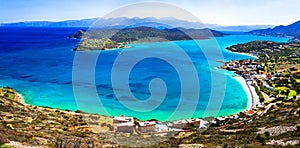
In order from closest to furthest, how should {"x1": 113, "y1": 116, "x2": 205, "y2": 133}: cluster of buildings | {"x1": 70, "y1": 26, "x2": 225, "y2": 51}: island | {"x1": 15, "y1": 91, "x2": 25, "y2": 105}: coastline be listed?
{"x1": 113, "y1": 116, "x2": 205, "y2": 133}: cluster of buildings < {"x1": 15, "y1": 91, "x2": 25, "y2": 105}: coastline < {"x1": 70, "y1": 26, "x2": 225, "y2": 51}: island

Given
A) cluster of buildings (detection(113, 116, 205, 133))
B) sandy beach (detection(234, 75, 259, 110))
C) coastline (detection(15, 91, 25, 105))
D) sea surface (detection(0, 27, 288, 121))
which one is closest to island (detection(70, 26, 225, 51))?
sea surface (detection(0, 27, 288, 121))

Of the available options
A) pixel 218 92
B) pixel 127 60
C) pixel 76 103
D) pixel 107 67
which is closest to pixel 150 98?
pixel 76 103

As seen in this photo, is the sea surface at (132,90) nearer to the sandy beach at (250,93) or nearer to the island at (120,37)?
the sandy beach at (250,93)

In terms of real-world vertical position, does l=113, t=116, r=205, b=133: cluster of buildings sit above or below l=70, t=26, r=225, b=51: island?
below

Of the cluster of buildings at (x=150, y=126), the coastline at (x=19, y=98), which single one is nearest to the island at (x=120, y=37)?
the coastline at (x=19, y=98)

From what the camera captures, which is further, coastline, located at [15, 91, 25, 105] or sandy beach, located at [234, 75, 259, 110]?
sandy beach, located at [234, 75, 259, 110]

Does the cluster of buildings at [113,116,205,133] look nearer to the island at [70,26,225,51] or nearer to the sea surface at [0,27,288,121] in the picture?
the sea surface at [0,27,288,121]

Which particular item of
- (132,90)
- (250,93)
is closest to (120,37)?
(132,90)

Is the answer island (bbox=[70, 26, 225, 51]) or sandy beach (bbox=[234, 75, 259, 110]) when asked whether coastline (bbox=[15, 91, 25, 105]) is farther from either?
island (bbox=[70, 26, 225, 51])

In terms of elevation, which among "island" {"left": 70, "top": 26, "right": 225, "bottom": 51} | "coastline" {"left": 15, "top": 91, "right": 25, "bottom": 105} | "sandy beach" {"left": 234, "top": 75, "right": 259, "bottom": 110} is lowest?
"sandy beach" {"left": 234, "top": 75, "right": 259, "bottom": 110}

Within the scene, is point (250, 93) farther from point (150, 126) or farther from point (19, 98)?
point (19, 98)

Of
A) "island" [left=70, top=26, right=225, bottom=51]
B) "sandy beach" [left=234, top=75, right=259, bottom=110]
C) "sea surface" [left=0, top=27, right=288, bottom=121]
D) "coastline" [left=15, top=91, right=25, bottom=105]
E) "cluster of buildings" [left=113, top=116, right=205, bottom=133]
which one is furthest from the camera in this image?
"island" [left=70, top=26, right=225, bottom=51]

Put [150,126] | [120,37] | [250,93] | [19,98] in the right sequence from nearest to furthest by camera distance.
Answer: [150,126], [19,98], [250,93], [120,37]

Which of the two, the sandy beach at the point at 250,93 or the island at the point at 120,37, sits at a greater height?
the island at the point at 120,37
